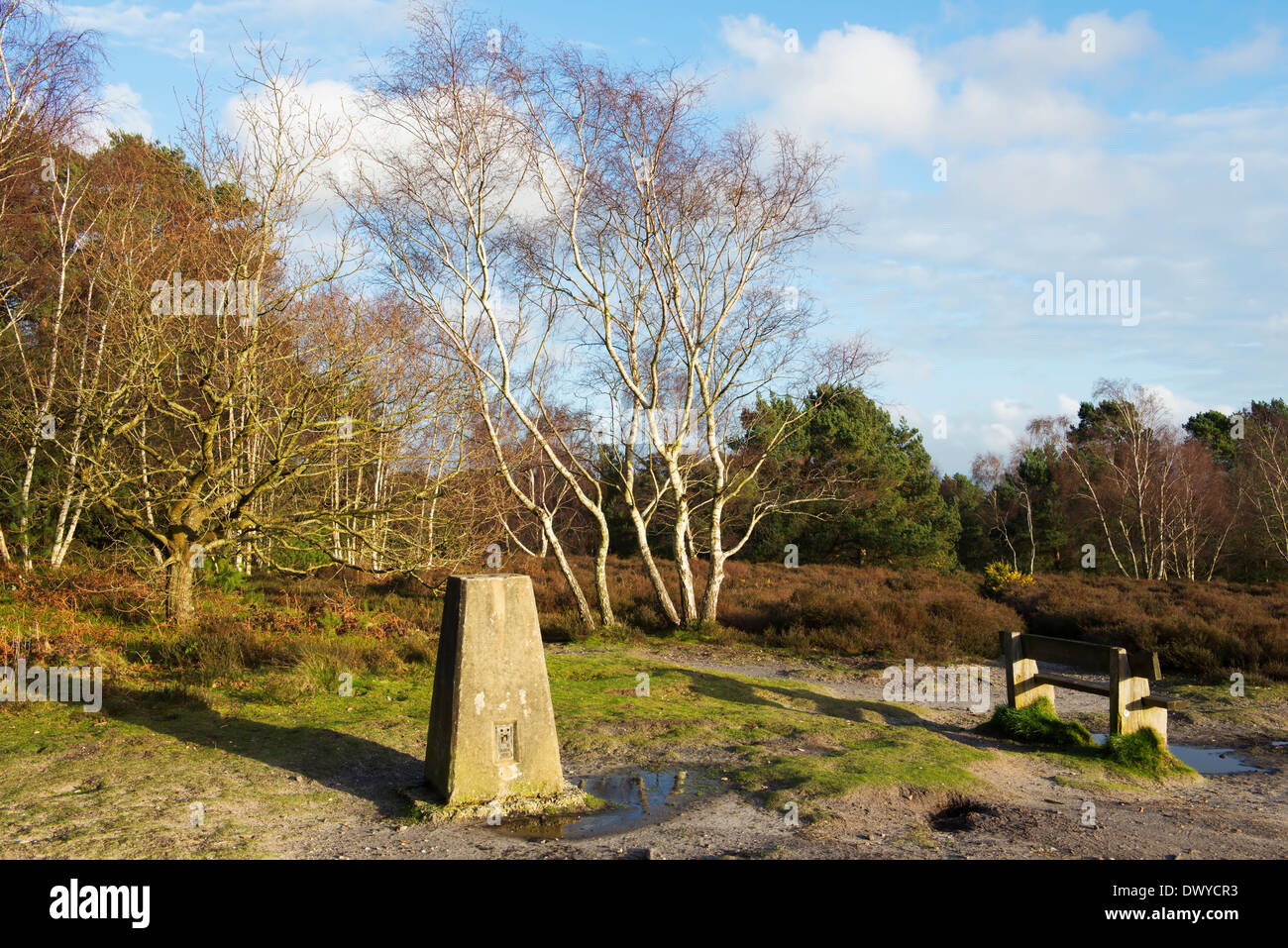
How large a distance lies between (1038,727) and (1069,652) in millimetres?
833

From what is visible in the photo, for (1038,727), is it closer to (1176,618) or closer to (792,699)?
(792,699)

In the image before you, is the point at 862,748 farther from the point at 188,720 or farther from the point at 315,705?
the point at 188,720

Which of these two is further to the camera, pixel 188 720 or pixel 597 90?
pixel 597 90

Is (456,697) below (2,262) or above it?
below

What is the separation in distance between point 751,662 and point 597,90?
34.9 ft

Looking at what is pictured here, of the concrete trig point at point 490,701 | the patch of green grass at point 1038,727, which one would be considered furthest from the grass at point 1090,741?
the concrete trig point at point 490,701

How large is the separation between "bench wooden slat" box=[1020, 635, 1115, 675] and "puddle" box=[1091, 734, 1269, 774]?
38.3 inches

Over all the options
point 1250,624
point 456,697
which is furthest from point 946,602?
point 456,697

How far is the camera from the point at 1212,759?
8.24m

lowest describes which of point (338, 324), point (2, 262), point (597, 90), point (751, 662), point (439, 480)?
point (751, 662)

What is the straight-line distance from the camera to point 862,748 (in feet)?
24.3

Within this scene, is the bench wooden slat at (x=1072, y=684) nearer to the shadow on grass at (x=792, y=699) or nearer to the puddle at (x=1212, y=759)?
the puddle at (x=1212, y=759)

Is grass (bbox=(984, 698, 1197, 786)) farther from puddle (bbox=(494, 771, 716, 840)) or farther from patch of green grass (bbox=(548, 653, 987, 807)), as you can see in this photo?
puddle (bbox=(494, 771, 716, 840))

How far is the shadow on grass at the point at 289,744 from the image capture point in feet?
20.5
